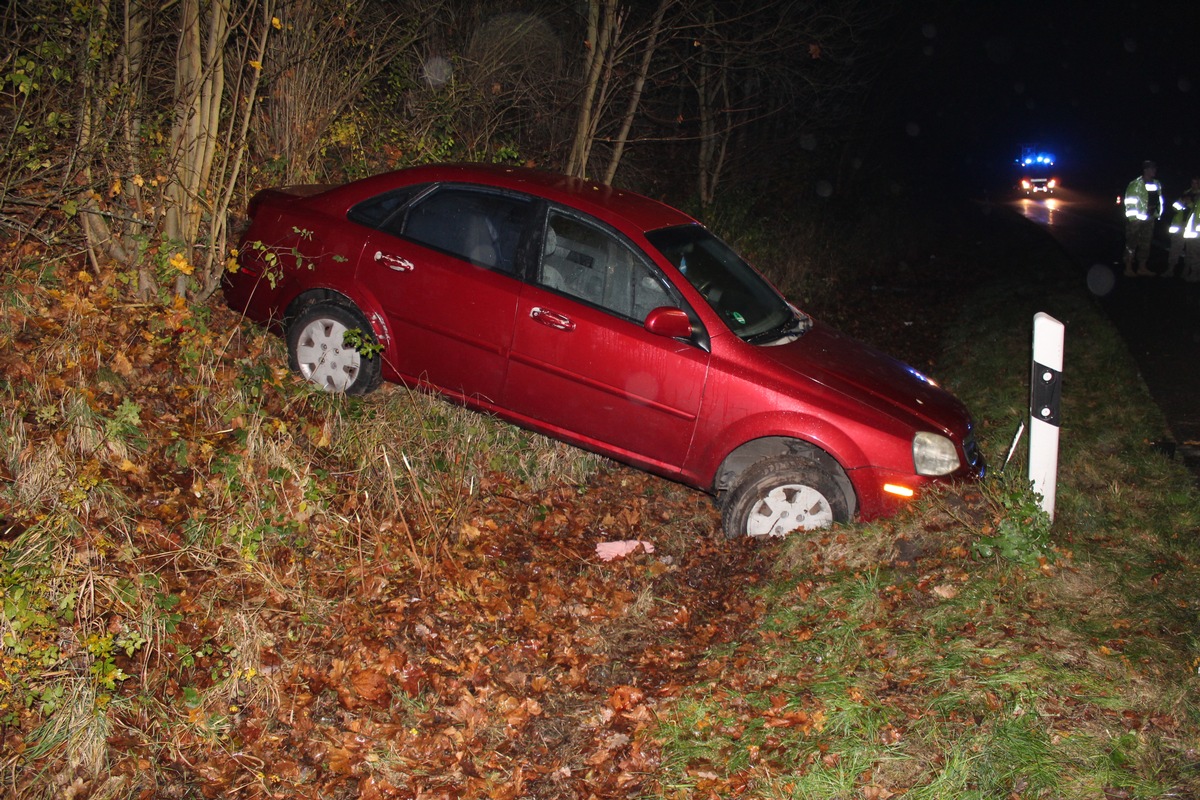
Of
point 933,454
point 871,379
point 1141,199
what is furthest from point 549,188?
point 1141,199

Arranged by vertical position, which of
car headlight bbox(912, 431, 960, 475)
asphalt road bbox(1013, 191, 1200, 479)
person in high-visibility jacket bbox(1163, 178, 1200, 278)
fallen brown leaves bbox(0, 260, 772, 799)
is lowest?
fallen brown leaves bbox(0, 260, 772, 799)

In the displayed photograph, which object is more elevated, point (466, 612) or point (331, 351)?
point (331, 351)

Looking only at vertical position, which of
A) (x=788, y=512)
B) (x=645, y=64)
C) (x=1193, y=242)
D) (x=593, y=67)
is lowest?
(x=788, y=512)

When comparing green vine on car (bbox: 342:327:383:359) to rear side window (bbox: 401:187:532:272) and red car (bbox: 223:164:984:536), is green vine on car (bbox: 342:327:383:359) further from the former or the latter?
rear side window (bbox: 401:187:532:272)

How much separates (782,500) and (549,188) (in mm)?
2393

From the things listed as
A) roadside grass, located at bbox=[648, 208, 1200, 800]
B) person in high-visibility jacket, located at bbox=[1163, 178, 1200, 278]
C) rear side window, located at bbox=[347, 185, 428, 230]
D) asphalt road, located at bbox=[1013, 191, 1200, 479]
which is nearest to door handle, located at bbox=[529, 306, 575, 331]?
rear side window, located at bbox=[347, 185, 428, 230]

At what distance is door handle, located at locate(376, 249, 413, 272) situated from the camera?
580cm

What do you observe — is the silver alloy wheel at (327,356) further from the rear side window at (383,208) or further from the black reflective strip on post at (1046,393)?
the black reflective strip on post at (1046,393)

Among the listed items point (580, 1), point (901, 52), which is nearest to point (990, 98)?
point (901, 52)

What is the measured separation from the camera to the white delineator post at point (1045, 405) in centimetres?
510

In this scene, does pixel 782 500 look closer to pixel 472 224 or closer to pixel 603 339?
pixel 603 339

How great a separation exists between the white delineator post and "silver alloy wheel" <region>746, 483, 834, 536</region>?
3.94 ft

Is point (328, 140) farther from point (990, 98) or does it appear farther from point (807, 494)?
point (990, 98)

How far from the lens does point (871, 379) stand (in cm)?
556
